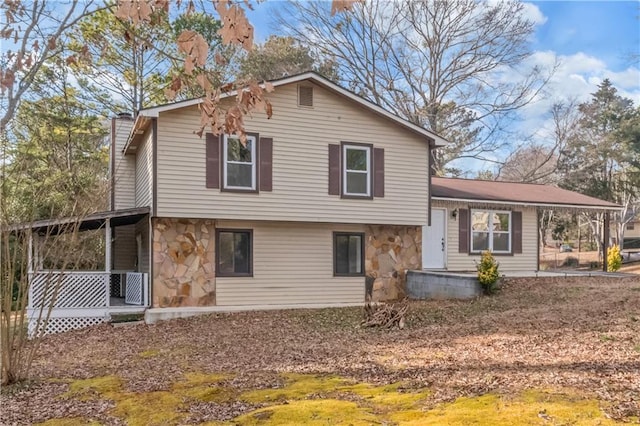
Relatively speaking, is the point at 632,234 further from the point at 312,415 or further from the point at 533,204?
the point at 312,415

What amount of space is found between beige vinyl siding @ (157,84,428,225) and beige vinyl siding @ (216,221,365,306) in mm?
642

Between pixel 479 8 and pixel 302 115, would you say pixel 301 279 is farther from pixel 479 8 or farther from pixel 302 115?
pixel 479 8

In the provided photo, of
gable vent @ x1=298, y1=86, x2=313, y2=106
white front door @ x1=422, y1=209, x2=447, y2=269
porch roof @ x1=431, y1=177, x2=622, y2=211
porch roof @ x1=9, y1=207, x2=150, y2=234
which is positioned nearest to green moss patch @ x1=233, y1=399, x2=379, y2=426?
porch roof @ x1=9, y1=207, x2=150, y2=234

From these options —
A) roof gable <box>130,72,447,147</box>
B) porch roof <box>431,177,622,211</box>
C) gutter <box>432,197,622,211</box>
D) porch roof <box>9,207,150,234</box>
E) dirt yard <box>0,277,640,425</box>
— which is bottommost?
dirt yard <box>0,277,640,425</box>

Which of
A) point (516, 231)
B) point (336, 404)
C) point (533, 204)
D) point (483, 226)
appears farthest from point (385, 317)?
point (533, 204)

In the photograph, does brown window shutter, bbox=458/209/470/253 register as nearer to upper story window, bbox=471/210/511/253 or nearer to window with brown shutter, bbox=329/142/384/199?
upper story window, bbox=471/210/511/253

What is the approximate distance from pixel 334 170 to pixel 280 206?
1.77 metres

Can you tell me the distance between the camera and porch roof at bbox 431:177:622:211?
53.3 ft

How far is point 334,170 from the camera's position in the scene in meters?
13.2

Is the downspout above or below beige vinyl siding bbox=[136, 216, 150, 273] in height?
above

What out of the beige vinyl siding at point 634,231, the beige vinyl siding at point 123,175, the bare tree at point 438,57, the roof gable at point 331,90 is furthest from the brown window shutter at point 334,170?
the beige vinyl siding at point 634,231

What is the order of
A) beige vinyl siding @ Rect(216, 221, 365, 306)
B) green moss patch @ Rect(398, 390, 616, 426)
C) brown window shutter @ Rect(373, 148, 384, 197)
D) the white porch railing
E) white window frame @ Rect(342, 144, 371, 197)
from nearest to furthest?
green moss patch @ Rect(398, 390, 616, 426) → the white porch railing → beige vinyl siding @ Rect(216, 221, 365, 306) → white window frame @ Rect(342, 144, 371, 197) → brown window shutter @ Rect(373, 148, 384, 197)

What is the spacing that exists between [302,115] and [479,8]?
15.9 metres

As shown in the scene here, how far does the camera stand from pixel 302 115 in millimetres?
13055
